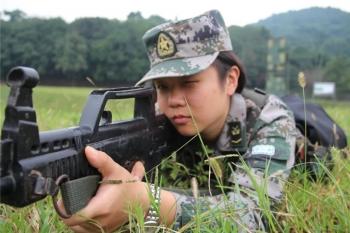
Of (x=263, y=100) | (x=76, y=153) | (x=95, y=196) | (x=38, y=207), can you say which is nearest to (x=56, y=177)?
(x=76, y=153)

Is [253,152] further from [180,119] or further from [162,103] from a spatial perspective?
[162,103]

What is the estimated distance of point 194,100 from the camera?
209cm

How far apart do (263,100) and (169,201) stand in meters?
1.10

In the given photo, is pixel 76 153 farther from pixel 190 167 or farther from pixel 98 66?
pixel 98 66

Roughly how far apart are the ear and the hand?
3.43ft

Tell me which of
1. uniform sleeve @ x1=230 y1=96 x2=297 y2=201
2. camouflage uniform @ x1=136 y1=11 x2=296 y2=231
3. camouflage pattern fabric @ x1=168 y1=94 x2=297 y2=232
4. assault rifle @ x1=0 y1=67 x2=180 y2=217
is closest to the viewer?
assault rifle @ x1=0 y1=67 x2=180 y2=217

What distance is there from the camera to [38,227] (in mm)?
1460

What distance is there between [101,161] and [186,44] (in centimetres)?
108

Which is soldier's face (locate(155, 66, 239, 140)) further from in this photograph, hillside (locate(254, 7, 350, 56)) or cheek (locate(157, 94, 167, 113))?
hillside (locate(254, 7, 350, 56))

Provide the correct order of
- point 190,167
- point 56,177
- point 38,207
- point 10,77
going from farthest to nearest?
point 190,167
point 38,207
point 56,177
point 10,77

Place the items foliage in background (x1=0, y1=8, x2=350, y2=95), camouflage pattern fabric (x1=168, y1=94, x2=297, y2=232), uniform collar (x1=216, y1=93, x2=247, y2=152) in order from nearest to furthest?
camouflage pattern fabric (x1=168, y1=94, x2=297, y2=232)
uniform collar (x1=216, y1=93, x2=247, y2=152)
foliage in background (x1=0, y1=8, x2=350, y2=95)

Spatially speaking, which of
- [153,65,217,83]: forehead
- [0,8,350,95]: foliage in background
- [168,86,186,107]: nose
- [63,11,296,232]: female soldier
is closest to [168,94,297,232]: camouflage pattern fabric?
[63,11,296,232]: female soldier

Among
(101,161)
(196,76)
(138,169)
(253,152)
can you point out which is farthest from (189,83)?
(101,161)

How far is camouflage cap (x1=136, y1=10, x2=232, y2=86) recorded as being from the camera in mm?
2180
